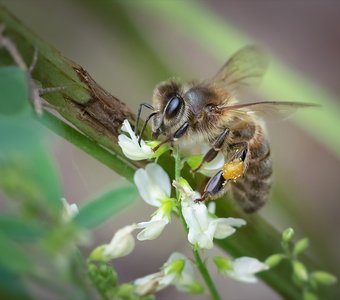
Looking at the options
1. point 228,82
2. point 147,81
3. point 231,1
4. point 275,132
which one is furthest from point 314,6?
point 228,82

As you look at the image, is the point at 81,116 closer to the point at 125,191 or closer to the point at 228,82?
→ the point at 125,191

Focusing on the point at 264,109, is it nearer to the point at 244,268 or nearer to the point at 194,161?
the point at 194,161

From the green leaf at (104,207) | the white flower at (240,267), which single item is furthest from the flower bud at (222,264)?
the green leaf at (104,207)

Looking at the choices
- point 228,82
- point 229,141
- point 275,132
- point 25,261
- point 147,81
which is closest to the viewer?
point 25,261

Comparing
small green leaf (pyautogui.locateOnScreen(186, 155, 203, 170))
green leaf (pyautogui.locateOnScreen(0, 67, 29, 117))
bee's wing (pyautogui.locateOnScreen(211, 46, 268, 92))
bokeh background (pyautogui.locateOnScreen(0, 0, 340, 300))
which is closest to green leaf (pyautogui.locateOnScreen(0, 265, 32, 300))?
green leaf (pyautogui.locateOnScreen(0, 67, 29, 117))

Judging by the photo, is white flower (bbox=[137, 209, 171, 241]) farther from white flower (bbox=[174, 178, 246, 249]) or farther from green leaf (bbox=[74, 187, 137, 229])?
green leaf (bbox=[74, 187, 137, 229])

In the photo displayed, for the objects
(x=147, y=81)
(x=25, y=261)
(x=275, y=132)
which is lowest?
(x=275, y=132)
